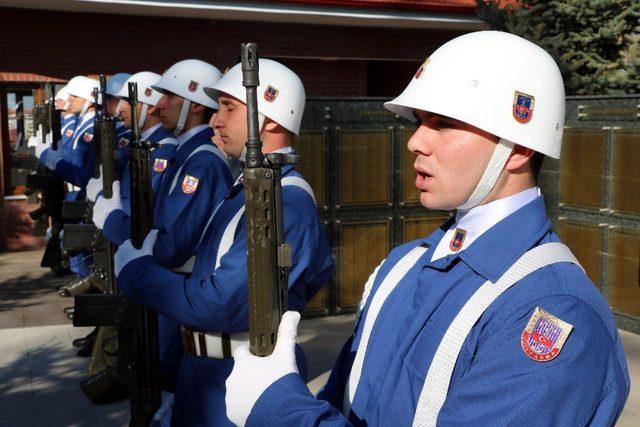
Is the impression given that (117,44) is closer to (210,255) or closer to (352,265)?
(352,265)

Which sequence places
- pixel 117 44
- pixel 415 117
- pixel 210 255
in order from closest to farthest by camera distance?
pixel 415 117, pixel 210 255, pixel 117 44

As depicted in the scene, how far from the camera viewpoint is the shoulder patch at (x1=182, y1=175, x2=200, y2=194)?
14.1 ft

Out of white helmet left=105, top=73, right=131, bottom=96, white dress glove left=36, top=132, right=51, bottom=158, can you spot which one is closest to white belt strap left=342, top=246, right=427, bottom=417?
white helmet left=105, top=73, right=131, bottom=96

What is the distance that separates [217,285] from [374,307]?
1.12 metres

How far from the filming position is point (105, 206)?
203 inches

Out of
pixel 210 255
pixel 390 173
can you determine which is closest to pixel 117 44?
pixel 390 173

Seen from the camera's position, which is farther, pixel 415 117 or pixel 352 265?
pixel 352 265

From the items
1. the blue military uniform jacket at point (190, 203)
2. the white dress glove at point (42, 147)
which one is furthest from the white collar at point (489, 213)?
the white dress glove at point (42, 147)

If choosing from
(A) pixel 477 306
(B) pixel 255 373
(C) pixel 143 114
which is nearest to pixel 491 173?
(A) pixel 477 306

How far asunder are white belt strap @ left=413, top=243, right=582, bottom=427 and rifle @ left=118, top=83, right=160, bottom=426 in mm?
2495

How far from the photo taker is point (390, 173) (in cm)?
792

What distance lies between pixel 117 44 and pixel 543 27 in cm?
611

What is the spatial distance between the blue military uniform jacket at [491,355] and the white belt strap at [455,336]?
0.05ft

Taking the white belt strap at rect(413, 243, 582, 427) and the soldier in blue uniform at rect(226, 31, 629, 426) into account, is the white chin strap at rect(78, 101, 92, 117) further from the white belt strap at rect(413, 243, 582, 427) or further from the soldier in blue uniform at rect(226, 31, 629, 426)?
the white belt strap at rect(413, 243, 582, 427)
